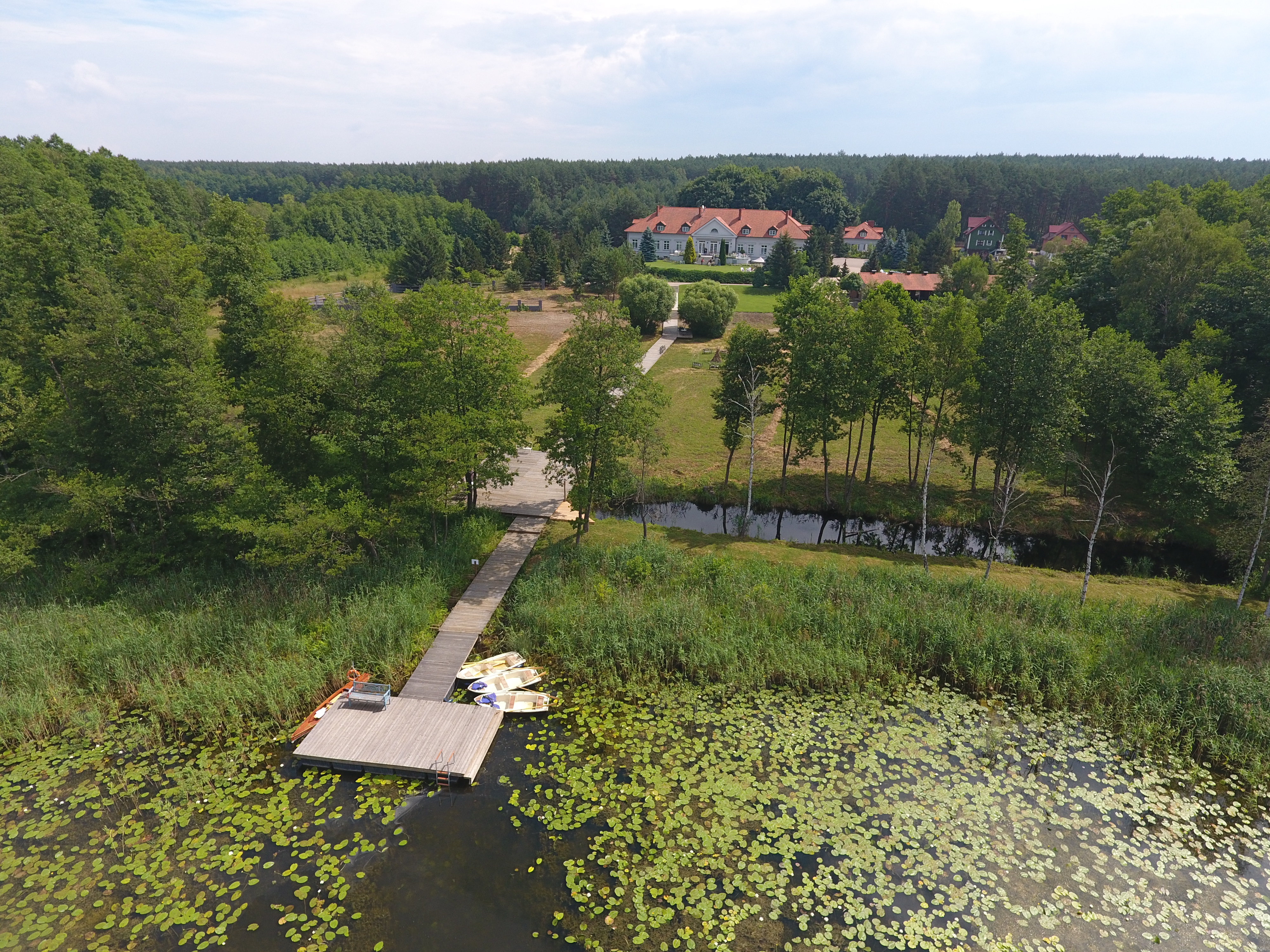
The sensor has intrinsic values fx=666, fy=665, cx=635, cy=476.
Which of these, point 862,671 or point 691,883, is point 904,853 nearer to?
point 691,883

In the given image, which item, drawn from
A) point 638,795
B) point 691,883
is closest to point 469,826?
point 638,795

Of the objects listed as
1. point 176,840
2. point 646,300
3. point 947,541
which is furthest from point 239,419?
point 646,300

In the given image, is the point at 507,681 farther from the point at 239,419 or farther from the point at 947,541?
the point at 947,541

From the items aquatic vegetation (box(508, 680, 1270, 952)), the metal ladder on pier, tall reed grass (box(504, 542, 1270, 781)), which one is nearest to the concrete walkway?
tall reed grass (box(504, 542, 1270, 781))

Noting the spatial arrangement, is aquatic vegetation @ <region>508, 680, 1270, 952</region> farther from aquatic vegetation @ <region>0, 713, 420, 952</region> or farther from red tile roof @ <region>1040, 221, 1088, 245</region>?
red tile roof @ <region>1040, 221, 1088, 245</region>

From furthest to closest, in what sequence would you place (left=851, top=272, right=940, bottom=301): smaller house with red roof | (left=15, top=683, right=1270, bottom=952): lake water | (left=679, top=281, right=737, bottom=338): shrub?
(left=851, top=272, right=940, bottom=301): smaller house with red roof → (left=679, top=281, right=737, bottom=338): shrub → (left=15, top=683, right=1270, bottom=952): lake water
